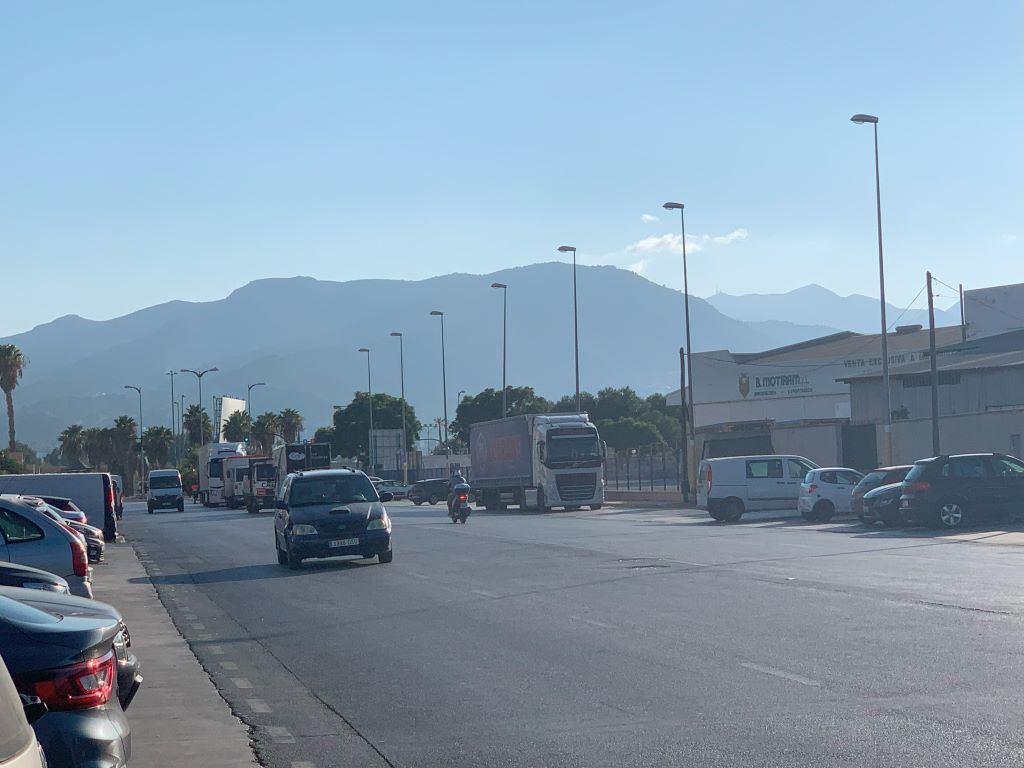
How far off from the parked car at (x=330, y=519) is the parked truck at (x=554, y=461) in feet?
81.8

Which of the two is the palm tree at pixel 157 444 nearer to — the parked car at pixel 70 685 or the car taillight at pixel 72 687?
the parked car at pixel 70 685

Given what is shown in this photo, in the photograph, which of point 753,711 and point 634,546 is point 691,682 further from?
point 634,546

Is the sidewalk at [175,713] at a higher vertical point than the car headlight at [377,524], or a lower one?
lower

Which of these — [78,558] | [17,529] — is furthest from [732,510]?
[17,529]

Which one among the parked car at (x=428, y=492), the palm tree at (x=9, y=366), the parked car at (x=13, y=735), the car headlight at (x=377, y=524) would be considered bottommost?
the parked car at (x=428, y=492)

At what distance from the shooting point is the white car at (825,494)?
34281 millimetres

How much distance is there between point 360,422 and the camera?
13150 centimetres

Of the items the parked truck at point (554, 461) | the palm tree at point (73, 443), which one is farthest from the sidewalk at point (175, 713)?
the palm tree at point (73, 443)

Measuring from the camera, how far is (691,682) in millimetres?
9992

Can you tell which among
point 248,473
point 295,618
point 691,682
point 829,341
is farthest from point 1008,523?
point 829,341

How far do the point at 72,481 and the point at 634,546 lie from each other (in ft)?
53.1

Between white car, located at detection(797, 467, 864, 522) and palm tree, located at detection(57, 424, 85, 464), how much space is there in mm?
109970

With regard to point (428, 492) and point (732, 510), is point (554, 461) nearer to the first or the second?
point (732, 510)

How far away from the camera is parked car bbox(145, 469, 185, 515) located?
241 ft
